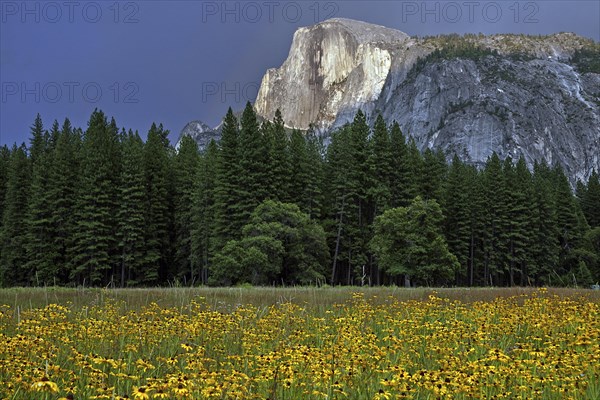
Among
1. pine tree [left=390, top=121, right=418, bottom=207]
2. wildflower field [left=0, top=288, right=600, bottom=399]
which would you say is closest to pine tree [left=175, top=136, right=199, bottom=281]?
pine tree [left=390, top=121, right=418, bottom=207]

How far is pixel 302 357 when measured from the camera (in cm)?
539

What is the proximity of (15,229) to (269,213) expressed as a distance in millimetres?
30035

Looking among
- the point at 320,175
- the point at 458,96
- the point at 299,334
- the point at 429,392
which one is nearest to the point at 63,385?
the point at 299,334

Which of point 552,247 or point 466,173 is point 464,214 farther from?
point 552,247

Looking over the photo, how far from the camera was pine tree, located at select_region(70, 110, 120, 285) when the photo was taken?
47688 mm

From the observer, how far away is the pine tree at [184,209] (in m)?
53.9

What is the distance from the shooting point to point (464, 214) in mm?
58375

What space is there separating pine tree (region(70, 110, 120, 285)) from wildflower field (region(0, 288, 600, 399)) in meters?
39.8

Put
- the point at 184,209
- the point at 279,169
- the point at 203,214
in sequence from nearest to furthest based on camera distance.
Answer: the point at 279,169 → the point at 203,214 → the point at 184,209

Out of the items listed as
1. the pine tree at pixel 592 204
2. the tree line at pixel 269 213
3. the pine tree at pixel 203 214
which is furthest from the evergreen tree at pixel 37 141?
the pine tree at pixel 592 204

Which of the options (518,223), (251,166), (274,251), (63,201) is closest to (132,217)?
(63,201)

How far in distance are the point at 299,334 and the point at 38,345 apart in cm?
342

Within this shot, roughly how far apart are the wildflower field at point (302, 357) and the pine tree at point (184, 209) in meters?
43.0

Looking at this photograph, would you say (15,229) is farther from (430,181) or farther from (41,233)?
(430,181)
